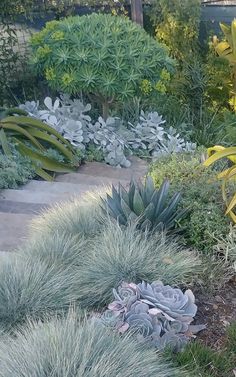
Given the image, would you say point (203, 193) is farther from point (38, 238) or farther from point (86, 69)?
point (86, 69)

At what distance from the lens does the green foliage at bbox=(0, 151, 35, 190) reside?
18.5 feet

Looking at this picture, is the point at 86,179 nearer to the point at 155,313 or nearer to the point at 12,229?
the point at 12,229

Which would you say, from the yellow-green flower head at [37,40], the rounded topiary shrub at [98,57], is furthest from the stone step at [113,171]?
the yellow-green flower head at [37,40]

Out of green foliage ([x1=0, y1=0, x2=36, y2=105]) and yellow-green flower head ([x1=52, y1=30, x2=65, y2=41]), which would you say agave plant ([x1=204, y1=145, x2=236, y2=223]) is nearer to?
yellow-green flower head ([x1=52, y1=30, x2=65, y2=41])

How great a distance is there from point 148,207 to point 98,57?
10.3ft

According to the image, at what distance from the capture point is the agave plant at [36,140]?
620 centimetres

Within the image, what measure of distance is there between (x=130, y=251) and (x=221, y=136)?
4230 millimetres

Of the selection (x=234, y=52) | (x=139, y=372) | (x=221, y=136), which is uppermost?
(x=139, y=372)

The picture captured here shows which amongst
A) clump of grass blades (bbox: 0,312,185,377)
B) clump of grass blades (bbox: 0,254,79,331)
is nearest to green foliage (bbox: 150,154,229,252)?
clump of grass blades (bbox: 0,254,79,331)

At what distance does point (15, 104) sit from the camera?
25.9 ft

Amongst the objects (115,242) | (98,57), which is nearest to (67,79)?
(98,57)

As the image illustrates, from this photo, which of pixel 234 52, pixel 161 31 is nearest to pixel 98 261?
pixel 234 52

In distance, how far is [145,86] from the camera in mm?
6590

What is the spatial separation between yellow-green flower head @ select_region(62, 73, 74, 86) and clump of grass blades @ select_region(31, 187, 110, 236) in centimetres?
255
